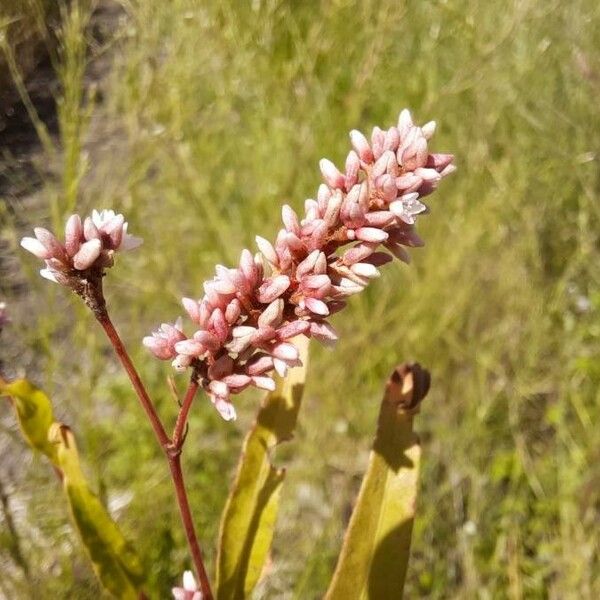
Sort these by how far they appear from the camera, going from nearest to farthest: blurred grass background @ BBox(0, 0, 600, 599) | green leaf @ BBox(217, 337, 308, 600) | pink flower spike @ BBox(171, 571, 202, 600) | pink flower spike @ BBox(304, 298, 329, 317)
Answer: pink flower spike @ BBox(304, 298, 329, 317) → pink flower spike @ BBox(171, 571, 202, 600) → green leaf @ BBox(217, 337, 308, 600) → blurred grass background @ BBox(0, 0, 600, 599)

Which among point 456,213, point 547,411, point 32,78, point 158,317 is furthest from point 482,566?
point 32,78

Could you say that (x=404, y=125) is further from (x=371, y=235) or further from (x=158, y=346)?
(x=158, y=346)

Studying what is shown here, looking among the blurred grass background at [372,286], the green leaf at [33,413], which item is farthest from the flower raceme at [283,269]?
the blurred grass background at [372,286]

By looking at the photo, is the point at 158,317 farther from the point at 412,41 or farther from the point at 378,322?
the point at 412,41

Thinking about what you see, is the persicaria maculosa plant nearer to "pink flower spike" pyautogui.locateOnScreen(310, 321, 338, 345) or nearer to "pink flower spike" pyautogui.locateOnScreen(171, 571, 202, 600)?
"pink flower spike" pyautogui.locateOnScreen(310, 321, 338, 345)

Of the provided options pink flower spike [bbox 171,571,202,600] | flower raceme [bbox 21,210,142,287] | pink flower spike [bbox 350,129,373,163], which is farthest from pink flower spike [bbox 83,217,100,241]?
pink flower spike [bbox 171,571,202,600]

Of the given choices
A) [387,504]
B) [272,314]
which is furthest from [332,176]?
[387,504]
